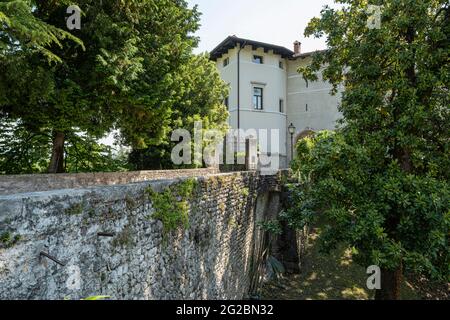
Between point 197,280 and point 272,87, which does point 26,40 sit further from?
point 272,87

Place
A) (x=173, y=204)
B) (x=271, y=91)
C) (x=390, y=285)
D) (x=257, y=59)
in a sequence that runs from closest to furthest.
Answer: (x=173, y=204), (x=390, y=285), (x=257, y=59), (x=271, y=91)

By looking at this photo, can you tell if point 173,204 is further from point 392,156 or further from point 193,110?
point 193,110

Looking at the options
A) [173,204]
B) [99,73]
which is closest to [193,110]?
[99,73]

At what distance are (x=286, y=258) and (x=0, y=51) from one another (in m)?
12.1

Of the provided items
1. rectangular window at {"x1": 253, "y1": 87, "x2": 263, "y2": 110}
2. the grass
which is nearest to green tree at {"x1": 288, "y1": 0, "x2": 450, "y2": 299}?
the grass

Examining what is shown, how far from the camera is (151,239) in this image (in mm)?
4172

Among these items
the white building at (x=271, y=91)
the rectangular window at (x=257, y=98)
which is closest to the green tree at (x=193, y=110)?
the white building at (x=271, y=91)

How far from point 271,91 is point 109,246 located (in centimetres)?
2156

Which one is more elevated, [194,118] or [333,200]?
[194,118]

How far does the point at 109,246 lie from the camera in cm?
337

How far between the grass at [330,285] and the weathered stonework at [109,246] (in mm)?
5431

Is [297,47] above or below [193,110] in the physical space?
above

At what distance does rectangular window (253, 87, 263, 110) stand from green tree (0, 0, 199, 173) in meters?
13.2
